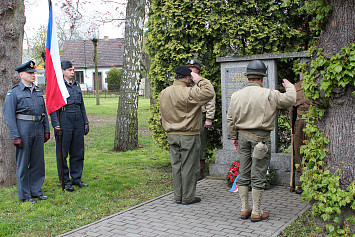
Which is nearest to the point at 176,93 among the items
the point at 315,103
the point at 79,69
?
Result: the point at 315,103

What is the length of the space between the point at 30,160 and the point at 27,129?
1.83 feet

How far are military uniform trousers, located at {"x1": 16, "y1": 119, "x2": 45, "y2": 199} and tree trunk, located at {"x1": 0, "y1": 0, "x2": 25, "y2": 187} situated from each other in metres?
0.99

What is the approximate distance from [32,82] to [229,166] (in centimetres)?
403

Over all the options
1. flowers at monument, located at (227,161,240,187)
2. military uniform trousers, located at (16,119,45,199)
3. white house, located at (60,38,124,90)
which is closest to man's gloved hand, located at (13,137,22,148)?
military uniform trousers, located at (16,119,45,199)

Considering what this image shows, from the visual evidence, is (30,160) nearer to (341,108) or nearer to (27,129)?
(27,129)

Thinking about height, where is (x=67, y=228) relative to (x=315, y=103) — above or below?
below

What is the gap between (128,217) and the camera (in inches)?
234

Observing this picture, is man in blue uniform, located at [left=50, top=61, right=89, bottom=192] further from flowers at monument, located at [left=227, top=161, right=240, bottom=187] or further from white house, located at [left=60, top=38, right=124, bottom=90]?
white house, located at [left=60, top=38, right=124, bottom=90]

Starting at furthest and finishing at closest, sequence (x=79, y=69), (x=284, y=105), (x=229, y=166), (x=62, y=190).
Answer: (x=79, y=69) < (x=229, y=166) < (x=62, y=190) < (x=284, y=105)

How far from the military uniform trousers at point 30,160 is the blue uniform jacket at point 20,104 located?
0.50 ft

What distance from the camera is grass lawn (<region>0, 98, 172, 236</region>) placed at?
18.9 feet

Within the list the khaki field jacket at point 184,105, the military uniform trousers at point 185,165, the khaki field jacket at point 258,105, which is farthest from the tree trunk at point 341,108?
the military uniform trousers at point 185,165

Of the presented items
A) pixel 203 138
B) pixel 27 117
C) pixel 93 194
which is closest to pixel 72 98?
pixel 27 117

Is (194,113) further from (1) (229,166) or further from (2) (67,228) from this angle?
(2) (67,228)
